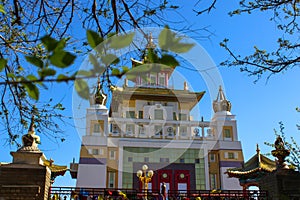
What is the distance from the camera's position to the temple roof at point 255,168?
37.9 feet

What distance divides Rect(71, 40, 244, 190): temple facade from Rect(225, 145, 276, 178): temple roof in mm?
5038

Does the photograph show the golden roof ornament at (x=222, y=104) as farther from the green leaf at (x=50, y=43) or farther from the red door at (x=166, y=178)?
the green leaf at (x=50, y=43)

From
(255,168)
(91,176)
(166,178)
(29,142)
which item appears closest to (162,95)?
(166,178)

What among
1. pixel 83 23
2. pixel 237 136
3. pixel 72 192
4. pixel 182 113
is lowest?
pixel 72 192

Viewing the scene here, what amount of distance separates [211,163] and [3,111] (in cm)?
1597

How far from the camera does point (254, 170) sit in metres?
11.6

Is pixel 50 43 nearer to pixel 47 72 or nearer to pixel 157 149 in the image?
pixel 47 72

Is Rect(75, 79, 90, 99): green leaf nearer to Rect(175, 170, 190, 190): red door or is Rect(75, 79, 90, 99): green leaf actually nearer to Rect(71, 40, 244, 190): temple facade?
Rect(71, 40, 244, 190): temple facade

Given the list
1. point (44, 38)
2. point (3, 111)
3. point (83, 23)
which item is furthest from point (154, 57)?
point (3, 111)

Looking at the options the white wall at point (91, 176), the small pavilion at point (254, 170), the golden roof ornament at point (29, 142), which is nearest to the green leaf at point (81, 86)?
the golden roof ornament at point (29, 142)

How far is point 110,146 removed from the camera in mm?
17859

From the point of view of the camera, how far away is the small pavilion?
1155 centimetres

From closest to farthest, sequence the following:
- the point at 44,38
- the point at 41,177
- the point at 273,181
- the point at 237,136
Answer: the point at 44,38
the point at 41,177
the point at 273,181
the point at 237,136

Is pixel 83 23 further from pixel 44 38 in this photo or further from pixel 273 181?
pixel 273 181
